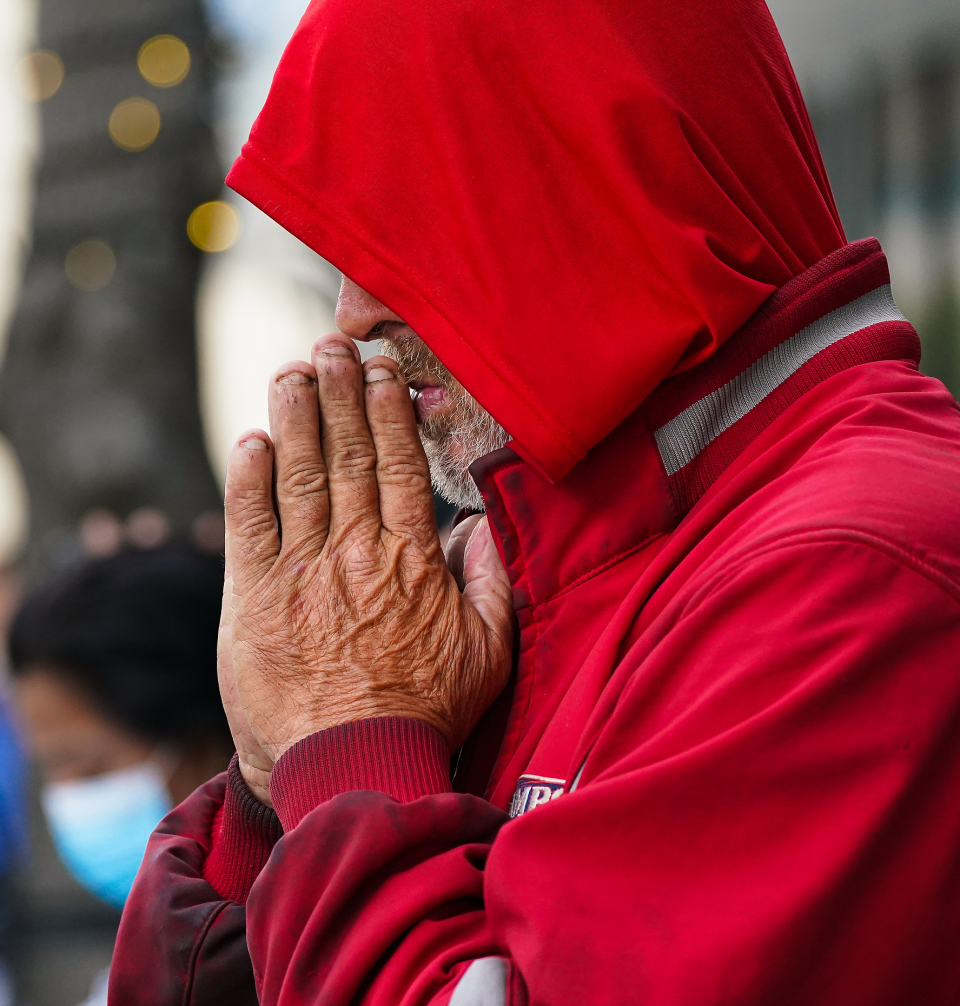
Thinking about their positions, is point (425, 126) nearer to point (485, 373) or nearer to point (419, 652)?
point (485, 373)

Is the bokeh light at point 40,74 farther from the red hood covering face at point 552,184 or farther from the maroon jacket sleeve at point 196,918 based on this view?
the maroon jacket sleeve at point 196,918

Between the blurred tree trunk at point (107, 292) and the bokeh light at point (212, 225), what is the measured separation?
0.06 meters

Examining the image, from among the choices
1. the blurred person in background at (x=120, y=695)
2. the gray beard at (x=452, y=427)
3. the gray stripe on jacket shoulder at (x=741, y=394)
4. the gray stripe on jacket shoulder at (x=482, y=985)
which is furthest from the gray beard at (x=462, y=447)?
the blurred person in background at (x=120, y=695)

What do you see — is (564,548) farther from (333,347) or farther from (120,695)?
(120,695)

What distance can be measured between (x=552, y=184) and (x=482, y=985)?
841 millimetres

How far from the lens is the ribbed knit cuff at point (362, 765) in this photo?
1.11 metres

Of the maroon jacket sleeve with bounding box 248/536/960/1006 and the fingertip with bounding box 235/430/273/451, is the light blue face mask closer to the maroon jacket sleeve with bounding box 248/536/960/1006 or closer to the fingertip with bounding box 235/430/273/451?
the fingertip with bounding box 235/430/273/451

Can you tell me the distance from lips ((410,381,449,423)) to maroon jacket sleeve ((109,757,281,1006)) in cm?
52

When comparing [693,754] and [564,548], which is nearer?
[693,754]

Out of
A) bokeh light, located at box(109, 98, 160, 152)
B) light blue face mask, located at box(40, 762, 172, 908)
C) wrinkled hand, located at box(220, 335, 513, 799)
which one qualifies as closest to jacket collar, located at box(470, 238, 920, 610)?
wrinkled hand, located at box(220, 335, 513, 799)

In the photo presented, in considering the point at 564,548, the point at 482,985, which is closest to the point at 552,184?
the point at 564,548

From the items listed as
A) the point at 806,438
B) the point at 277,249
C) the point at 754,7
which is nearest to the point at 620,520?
the point at 806,438

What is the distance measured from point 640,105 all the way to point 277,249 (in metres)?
5.00

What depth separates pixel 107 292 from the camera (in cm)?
649
